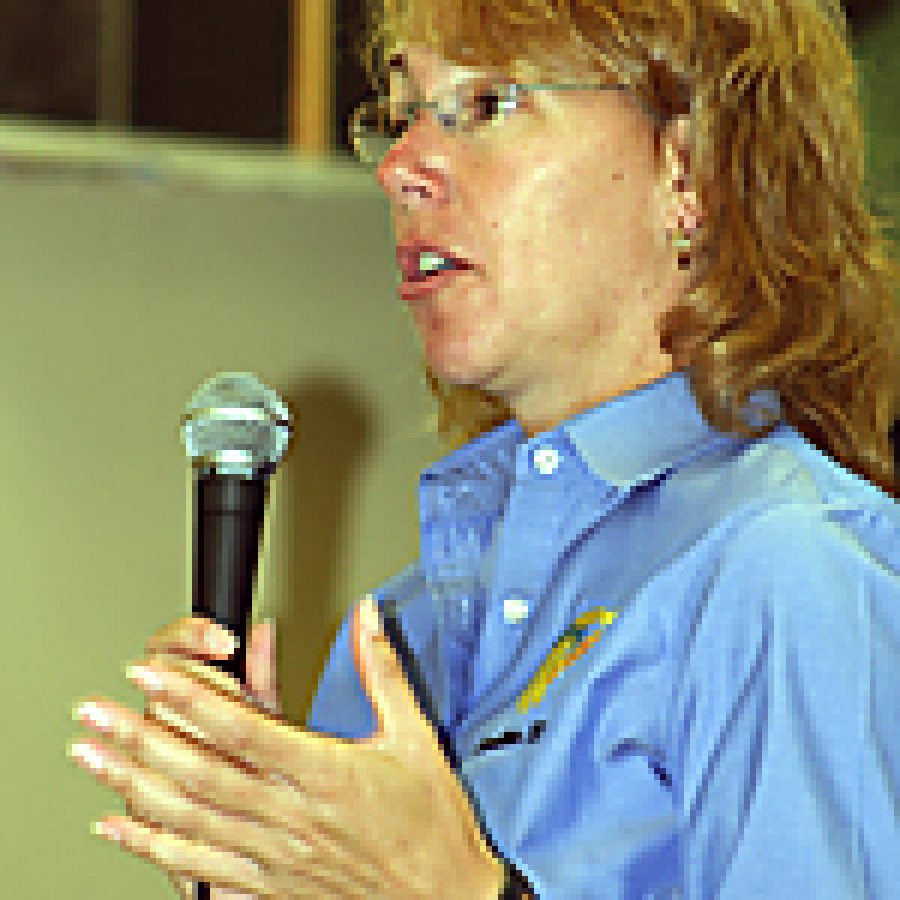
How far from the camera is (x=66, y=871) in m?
2.51

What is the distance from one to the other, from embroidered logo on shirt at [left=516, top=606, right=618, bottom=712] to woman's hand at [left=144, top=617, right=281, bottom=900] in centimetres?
18

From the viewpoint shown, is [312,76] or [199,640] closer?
[199,640]

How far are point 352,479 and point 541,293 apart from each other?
5.11ft

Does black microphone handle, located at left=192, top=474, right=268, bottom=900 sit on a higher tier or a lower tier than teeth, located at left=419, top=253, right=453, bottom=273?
lower

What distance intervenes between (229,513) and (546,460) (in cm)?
28

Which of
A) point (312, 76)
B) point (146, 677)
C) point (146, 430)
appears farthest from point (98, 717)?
point (312, 76)

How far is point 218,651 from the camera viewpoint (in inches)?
42.6

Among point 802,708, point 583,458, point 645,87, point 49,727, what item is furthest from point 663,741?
point 49,727

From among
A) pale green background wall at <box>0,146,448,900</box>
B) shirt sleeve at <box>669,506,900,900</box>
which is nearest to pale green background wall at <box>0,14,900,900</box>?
pale green background wall at <box>0,146,448,900</box>

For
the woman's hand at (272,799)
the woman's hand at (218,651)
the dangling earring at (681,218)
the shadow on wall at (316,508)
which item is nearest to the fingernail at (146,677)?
the woman's hand at (272,799)

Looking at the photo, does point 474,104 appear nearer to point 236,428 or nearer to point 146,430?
point 236,428

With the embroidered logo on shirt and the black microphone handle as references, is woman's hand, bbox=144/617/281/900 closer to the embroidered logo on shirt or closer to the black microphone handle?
the black microphone handle

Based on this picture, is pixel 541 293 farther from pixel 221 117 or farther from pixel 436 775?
pixel 221 117

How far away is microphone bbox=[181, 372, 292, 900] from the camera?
3.58ft
